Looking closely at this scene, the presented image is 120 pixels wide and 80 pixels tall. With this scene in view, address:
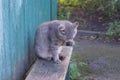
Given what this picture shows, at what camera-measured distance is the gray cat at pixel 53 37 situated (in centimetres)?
364

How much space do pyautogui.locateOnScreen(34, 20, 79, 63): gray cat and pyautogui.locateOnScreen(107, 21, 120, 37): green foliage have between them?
567 centimetres

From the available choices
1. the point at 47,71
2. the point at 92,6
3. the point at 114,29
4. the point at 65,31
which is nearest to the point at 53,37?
the point at 65,31

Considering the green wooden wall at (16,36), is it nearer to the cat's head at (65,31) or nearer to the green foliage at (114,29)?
the cat's head at (65,31)

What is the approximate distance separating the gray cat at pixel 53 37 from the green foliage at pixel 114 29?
5.67 meters

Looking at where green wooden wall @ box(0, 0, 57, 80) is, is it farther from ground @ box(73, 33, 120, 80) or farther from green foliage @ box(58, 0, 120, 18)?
green foliage @ box(58, 0, 120, 18)

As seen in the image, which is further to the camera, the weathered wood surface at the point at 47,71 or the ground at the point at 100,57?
the ground at the point at 100,57

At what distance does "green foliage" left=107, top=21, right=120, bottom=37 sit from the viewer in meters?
9.41

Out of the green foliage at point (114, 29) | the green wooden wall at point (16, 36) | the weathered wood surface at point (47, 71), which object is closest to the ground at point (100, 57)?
the green foliage at point (114, 29)

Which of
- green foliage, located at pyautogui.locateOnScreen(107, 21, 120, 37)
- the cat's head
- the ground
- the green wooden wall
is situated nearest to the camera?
the green wooden wall

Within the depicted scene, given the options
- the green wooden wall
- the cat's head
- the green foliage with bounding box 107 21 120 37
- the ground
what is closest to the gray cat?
the cat's head

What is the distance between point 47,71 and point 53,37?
14.8 inches

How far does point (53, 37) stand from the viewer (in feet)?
12.2

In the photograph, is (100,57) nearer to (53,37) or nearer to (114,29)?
(114,29)

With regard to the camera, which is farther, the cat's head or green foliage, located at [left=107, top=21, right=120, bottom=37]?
green foliage, located at [left=107, top=21, right=120, bottom=37]
